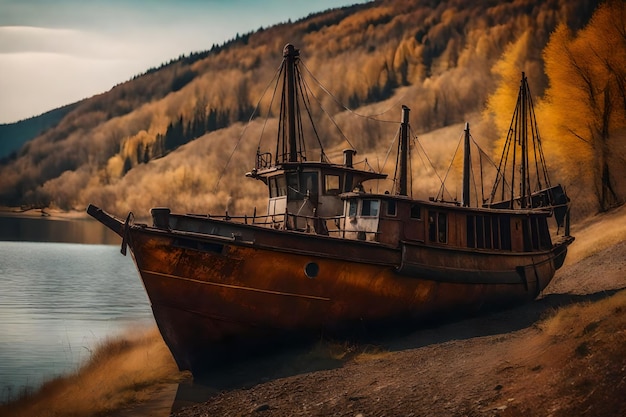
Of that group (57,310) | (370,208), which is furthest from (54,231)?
(370,208)

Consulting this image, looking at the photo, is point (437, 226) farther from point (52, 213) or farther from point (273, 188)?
point (52, 213)

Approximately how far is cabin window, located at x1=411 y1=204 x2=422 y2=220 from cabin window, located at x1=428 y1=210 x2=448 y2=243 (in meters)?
0.45

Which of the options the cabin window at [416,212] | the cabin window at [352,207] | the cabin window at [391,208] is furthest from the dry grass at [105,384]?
the cabin window at [416,212]

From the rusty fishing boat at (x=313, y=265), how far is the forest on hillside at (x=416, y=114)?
5.19 m

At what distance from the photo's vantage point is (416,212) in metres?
21.1

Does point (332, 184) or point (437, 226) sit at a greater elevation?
point (332, 184)

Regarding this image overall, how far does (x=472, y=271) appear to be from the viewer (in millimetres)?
21828

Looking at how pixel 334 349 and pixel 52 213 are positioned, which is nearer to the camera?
pixel 334 349

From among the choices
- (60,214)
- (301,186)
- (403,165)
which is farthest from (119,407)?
(60,214)

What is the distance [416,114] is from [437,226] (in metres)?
105

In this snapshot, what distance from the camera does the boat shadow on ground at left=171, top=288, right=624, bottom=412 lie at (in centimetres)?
1778

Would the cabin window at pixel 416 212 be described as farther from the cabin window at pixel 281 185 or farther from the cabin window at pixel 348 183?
the cabin window at pixel 281 185

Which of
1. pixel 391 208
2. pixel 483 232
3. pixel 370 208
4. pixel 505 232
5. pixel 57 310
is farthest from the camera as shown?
pixel 57 310

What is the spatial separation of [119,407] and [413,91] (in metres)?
132
